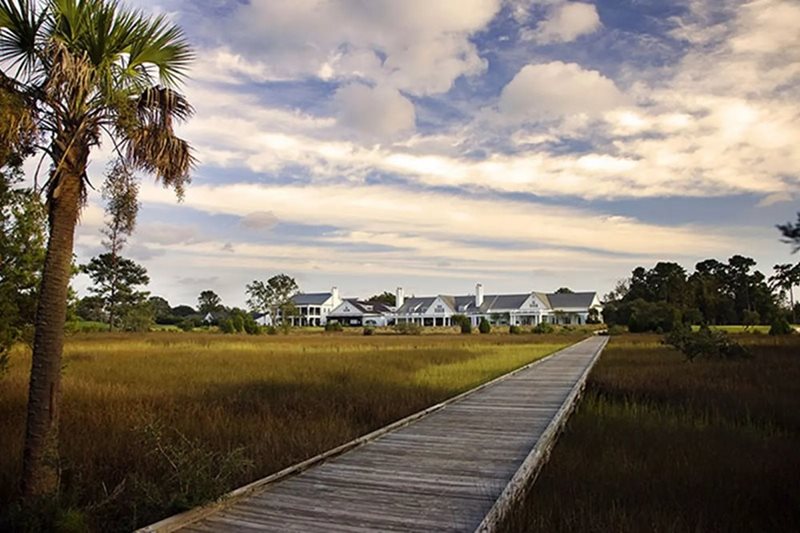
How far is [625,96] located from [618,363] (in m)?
10.1

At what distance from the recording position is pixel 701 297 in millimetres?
74000

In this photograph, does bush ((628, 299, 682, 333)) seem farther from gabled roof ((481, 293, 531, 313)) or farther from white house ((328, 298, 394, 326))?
white house ((328, 298, 394, 326))

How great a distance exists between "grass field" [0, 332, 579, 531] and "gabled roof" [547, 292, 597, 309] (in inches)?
2877

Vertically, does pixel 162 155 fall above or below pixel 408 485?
above

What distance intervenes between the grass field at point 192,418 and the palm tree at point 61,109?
0.56m

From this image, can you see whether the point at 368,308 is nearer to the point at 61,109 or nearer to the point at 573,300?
the point at 573,300

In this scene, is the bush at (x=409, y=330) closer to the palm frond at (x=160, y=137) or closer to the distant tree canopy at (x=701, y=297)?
the distant tree canopy at (x=701, y=297)

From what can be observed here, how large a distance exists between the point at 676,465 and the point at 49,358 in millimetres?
7026

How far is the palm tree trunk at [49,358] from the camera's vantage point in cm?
571

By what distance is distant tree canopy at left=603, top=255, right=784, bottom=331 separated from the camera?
62725 mm

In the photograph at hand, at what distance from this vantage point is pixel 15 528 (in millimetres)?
5203

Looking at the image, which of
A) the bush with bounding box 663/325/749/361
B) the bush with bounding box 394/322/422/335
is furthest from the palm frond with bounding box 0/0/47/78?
the bush with bounding box 394/322/422/335

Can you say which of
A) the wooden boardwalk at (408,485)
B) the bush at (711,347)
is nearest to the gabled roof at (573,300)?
the bush at (711,347)

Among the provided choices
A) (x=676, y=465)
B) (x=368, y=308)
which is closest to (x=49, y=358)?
(x=676, y=465)
